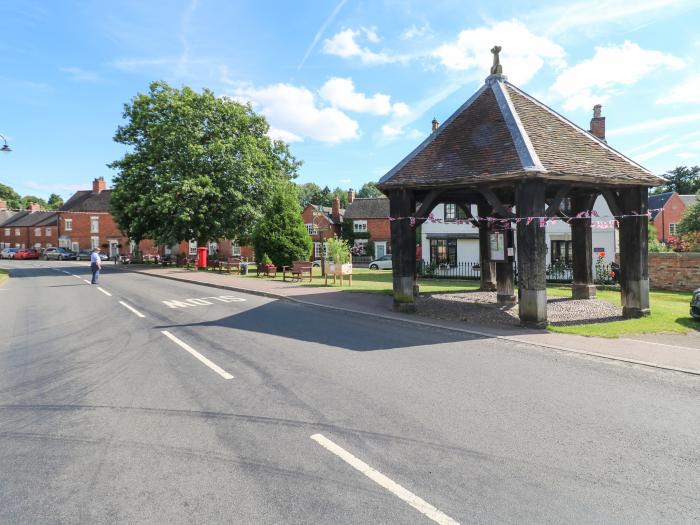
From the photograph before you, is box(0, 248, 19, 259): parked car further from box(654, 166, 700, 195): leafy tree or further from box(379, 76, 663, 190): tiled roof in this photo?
box(654, 166, 700, 195): leafy tree

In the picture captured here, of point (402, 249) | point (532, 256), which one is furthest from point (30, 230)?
point (532, 256)

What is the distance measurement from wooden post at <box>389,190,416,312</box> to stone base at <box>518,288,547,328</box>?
10.9ft

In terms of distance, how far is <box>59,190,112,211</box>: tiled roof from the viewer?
7044 cm

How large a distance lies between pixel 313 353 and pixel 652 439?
16.7 ft

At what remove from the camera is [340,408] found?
201 inches

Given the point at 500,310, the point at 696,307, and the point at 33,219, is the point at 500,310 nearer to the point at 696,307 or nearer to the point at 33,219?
the point at 696,307

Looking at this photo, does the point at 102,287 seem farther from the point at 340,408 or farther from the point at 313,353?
the point at 340,408

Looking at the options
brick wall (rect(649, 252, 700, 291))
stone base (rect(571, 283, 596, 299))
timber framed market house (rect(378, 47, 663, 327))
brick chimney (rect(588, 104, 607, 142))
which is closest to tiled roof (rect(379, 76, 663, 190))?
timber framed market house (rect(378, 47, 663, 327))

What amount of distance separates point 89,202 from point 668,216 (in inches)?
3491

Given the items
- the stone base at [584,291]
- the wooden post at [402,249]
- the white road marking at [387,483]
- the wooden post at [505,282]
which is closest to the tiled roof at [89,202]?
the wooden post at [402,249]

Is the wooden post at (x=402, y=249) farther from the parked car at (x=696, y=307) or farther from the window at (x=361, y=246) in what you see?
the window at (x=361, y=246)

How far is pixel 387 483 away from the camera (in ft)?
11.4

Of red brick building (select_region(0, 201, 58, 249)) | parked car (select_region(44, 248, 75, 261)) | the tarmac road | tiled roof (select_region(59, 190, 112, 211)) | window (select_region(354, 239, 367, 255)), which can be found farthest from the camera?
red brick building (select_region(0, 201, 58, 249))

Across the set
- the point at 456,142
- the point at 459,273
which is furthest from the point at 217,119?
the point at 456,142
